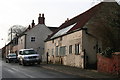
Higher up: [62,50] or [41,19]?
[41,19]

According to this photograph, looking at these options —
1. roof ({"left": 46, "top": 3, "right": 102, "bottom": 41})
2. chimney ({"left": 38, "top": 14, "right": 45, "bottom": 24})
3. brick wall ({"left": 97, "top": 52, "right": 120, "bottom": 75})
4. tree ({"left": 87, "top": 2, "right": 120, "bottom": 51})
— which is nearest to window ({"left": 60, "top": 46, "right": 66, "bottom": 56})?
roof ({"left": 46, "top": 3, "right": 102, "bottom": 41})

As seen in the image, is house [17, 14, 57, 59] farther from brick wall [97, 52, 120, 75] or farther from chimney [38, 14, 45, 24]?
brick wall [97, 52, 120, 75]

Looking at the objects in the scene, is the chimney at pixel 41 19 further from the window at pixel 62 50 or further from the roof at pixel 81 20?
the window at pixel 62 50

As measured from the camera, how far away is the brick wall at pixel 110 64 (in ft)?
62.8

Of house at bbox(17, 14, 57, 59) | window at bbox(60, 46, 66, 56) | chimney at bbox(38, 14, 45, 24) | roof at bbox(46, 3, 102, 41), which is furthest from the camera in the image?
house at bbox(17, 14, 57, 59)

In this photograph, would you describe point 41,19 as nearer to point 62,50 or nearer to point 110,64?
point 62,50

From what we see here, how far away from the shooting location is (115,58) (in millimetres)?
19609

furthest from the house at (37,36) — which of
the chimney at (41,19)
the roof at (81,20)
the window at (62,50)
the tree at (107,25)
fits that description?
the tree at (107,25)

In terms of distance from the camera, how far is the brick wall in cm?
1916

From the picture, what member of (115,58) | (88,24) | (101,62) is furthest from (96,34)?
(115,58)

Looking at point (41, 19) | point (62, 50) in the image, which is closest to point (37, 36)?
point (41, 19)

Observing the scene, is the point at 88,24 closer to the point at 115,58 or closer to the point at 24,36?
the point at 115,58

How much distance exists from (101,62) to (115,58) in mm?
2379

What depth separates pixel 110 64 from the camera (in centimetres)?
2025
